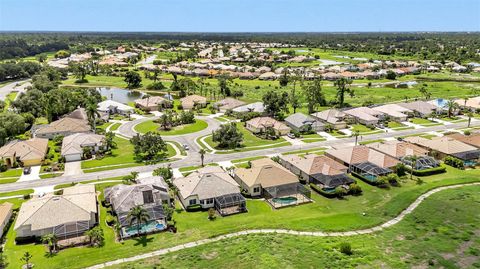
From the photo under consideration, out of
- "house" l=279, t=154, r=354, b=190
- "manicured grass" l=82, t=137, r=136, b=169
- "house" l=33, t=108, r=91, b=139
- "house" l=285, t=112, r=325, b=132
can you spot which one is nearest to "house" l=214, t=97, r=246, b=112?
"house" l=285, t=112, r=325, b=132

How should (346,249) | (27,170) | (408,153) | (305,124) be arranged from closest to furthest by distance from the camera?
(346,249), (27,170), (408,153), (305,124)

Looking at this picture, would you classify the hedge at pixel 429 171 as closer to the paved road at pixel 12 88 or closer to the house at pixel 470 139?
the house at pixel 470 139

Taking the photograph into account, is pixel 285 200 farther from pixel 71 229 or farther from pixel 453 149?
pixel 453 149

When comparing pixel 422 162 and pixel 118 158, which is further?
pixel 118 158

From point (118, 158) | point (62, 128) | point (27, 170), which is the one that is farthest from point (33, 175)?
point (62, 128)

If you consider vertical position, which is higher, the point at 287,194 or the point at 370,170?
the point at 370,170

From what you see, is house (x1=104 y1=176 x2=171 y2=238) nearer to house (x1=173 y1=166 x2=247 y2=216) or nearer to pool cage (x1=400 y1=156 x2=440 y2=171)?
house (x1=173 y1=166 x2=247 y2=216)

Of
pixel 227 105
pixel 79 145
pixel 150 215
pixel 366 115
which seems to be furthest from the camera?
pixel 227 105

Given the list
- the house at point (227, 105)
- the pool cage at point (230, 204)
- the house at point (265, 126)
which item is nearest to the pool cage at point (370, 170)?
the pool cage at point (230, 204)
